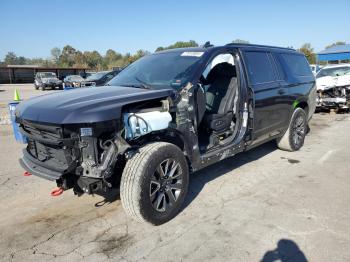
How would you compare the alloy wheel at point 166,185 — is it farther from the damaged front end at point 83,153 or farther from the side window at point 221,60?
the side window at point 221,60

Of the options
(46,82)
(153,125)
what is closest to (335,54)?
(46,82)

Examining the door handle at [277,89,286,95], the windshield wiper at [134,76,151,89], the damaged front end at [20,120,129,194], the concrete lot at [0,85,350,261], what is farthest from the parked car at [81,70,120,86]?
the door handle at [277,89,286,95]

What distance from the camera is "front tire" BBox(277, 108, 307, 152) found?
6.19 m

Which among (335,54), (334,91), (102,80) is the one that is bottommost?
(334,91)

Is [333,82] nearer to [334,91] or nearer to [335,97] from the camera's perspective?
[334,91]

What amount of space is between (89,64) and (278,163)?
85.4 metres

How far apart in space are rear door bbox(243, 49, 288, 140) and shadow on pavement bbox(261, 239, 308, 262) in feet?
6.97

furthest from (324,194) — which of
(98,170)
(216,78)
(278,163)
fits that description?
(98,170)

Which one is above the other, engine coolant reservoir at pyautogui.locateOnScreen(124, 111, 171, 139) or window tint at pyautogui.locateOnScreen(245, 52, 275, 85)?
window tint at pyautogui.locateOnScreen(245, 52, 275, 85)

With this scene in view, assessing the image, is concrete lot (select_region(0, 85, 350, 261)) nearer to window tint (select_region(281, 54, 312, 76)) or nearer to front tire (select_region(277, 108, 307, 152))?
front tire (select_region(277, 108, 307, 152))

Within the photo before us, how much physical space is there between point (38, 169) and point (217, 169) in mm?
2869

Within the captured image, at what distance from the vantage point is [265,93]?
5.12m

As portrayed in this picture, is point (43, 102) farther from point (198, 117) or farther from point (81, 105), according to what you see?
point (198, 117)

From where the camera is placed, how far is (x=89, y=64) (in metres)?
85.7
